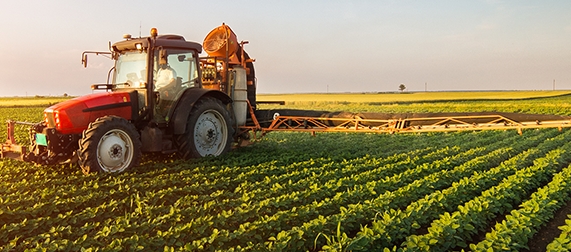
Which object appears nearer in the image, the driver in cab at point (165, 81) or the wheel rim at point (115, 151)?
the wheel rim at point (115, 151)

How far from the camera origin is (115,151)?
23.6 ft

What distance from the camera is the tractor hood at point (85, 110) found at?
7.12 meters

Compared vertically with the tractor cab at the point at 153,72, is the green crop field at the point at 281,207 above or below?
below

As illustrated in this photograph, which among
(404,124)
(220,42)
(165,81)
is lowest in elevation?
→ (404,124)

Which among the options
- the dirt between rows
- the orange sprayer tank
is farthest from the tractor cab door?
the dirt between rows

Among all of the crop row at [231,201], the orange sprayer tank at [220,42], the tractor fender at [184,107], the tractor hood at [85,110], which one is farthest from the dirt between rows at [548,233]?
the orange sprayer tank at [220,42]

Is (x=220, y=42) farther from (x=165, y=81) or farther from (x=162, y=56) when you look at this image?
(x=162, y=56)

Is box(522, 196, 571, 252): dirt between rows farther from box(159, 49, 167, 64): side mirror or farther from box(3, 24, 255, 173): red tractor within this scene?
box(159, 49, 167, 64): side mirror

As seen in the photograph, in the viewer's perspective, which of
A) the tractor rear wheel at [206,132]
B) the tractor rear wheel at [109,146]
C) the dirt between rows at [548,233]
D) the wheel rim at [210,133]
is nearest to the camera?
the dirt between rows at [548,233]

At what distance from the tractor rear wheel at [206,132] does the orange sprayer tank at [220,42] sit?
1675mm

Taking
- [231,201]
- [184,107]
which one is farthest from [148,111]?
[231,201]

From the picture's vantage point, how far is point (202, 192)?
6.48 metres

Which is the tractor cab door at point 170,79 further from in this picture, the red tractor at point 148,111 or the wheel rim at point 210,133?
the wheel rim at point 210,133

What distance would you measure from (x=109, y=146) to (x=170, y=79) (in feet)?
6.02
